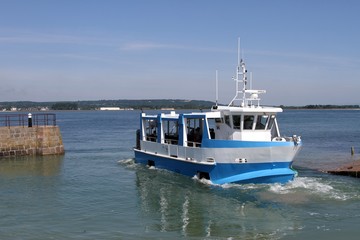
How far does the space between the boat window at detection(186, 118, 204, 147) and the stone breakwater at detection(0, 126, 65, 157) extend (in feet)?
43.0

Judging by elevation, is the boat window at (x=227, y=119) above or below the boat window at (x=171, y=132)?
above

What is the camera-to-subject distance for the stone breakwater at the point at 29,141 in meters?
31.8

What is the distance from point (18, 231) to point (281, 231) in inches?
331

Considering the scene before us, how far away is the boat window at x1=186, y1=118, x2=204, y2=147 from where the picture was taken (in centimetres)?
2349

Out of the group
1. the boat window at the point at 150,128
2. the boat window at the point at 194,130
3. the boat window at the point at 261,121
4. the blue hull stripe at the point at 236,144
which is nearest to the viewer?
the blue hull stripe at the point at 236,144

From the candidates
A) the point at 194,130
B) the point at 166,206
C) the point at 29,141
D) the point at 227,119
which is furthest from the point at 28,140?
the point at 166,206

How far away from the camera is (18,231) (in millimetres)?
14617

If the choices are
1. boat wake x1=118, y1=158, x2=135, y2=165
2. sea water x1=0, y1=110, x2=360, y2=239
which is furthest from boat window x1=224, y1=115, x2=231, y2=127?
boat wake x1=118, y1=158, x2=135, y2=165

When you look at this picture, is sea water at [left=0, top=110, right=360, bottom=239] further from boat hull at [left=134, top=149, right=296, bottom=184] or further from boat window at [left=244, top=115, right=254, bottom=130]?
boat window at [left=244, top=115, right=254, bottom=130]

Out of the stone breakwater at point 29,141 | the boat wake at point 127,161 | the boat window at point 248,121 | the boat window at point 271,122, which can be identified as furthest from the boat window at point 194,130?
the stone breakwater at point 29,141

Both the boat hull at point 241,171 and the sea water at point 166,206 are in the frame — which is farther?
the boat hull at point 241,171

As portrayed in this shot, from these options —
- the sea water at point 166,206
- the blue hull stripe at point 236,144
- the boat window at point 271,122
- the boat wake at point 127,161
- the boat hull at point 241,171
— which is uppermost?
the boat window at point 271,122

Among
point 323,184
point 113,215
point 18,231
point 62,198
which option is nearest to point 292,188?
point 323,184

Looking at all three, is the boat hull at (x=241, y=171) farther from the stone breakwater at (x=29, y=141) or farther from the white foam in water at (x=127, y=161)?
the stone breakwater at (x=29, y=141)
